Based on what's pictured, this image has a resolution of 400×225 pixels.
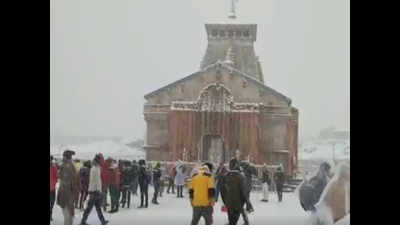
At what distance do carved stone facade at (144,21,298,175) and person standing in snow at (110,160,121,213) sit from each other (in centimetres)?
53

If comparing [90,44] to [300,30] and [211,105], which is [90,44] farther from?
[300,30]

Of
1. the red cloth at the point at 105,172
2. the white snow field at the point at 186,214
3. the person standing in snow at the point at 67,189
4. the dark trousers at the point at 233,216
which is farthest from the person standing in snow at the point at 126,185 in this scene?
the dark trousers at the point at 233,216

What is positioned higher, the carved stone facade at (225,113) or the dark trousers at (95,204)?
the carved stone facade at (225,113)

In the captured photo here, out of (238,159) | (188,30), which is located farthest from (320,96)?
(188,30)

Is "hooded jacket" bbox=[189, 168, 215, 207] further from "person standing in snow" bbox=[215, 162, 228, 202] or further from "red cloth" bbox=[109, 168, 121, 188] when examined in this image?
"red cloth" bbox=[109, 168, 121, 188]

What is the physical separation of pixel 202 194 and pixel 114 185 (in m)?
1.36

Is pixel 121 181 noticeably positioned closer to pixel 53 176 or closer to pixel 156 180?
pixel 156 180

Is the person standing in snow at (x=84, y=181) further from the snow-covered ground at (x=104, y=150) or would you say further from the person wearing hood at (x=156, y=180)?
the person wearing hood at (x=156, y=180)

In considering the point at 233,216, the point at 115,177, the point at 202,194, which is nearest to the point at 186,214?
the point at 202,194

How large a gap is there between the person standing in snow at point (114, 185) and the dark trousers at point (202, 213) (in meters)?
1.16

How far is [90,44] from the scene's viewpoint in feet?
33.4

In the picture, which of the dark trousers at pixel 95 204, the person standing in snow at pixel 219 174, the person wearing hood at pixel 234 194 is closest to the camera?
the person wearing hood at pixel 234 194

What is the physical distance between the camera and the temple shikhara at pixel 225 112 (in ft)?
32.3

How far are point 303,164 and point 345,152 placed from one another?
62cm
